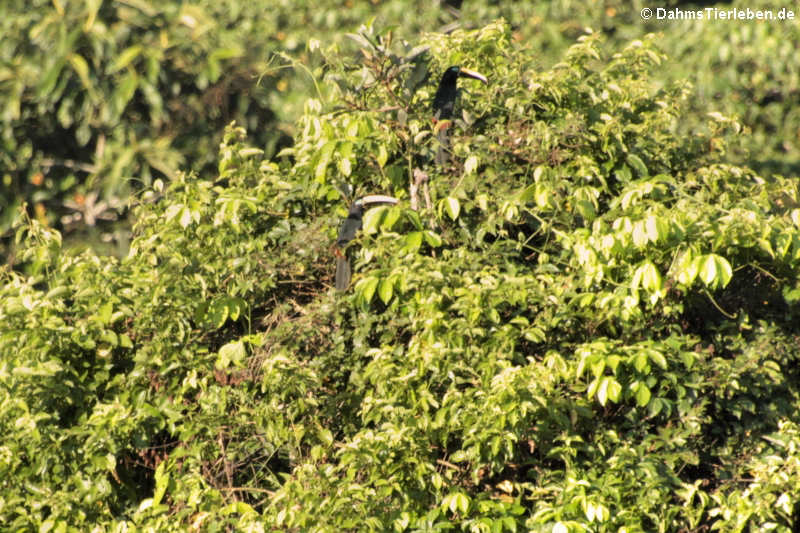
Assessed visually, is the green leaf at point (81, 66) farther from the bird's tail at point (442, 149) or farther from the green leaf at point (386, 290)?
the green leaf at point (386, 290)

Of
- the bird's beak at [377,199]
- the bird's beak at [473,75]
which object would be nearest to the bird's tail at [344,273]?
the bird's beak at [377,199]

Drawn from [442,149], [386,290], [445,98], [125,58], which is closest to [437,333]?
[386,290]

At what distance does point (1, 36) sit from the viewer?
5.07 meters

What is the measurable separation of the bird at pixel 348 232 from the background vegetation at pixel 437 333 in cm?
6

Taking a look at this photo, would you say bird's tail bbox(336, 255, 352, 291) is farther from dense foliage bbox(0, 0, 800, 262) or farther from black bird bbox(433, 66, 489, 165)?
dense foliage bbox(0, 0, 800, 262)

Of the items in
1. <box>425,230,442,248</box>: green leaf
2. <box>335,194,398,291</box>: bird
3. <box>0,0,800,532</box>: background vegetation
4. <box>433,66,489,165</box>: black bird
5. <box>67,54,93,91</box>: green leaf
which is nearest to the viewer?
<box>0,0,800,532</box>: background vegetation

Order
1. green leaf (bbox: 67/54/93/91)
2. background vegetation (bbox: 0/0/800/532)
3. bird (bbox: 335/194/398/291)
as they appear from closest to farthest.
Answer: background vegetation (bbox: 0/0/800/532) → bird (bbox: 335/194/398/291) → green leaf (bbox: 67/54/93/91)

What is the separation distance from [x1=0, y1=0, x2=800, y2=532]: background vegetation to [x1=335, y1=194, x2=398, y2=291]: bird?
57 millimetres

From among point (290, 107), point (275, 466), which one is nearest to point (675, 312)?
point (275, 466)

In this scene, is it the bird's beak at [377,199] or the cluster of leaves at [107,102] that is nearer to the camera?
the bird's beak at [377,199]

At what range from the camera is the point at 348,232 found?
2.94 metres

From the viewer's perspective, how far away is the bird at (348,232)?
2.93 m

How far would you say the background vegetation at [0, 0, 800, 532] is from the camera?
106 inches

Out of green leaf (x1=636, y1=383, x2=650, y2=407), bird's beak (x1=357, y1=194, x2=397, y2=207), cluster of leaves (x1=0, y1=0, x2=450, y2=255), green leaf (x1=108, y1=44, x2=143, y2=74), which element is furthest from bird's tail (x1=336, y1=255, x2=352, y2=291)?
green leaf (x1=108, y1=44, x2=143, y2=74)
